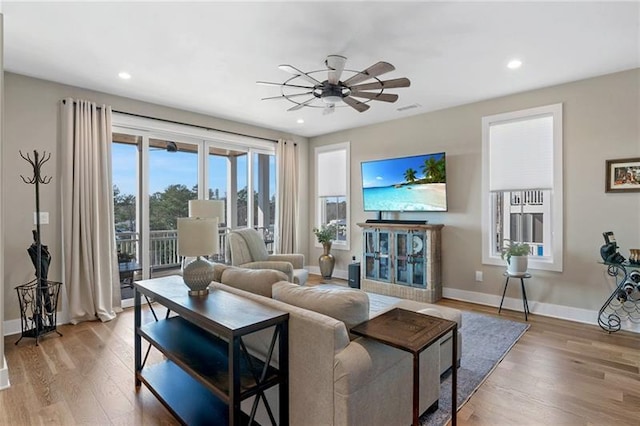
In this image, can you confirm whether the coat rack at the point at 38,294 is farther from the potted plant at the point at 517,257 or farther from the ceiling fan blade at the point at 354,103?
the potted plant at the point at 517,257


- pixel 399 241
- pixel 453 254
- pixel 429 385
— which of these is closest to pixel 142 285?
pixel 429 385

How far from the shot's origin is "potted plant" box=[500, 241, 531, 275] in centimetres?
390

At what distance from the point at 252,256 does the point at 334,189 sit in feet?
8.43

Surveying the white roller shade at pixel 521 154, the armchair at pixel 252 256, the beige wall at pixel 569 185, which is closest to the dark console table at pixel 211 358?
the armchair at pixel 252 256

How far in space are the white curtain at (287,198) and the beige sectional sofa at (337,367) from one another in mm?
4082

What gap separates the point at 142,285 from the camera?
7.94 feet

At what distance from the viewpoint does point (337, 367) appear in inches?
60.6

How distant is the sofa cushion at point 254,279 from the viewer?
2.22 metres

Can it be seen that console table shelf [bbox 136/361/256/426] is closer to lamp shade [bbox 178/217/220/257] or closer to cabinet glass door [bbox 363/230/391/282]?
lamp shade [bbox 178/217/220/257]

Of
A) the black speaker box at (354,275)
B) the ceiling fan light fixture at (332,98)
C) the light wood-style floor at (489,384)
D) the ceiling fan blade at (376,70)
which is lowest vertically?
the light wood-style floor at (489,384)

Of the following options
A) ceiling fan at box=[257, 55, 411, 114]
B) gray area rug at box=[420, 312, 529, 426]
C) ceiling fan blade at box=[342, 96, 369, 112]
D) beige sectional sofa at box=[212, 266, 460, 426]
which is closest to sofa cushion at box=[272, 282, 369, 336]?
beige sectional sofa at box=[212, 266, 460, 426]

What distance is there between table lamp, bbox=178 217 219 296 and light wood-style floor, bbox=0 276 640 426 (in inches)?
34.1

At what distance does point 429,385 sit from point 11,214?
442 cm

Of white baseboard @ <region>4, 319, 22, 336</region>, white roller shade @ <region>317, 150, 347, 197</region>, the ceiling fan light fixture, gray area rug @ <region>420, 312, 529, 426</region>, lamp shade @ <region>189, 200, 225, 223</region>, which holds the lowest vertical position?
gray area rug @ <region>420, 312, 529, 426</region>
